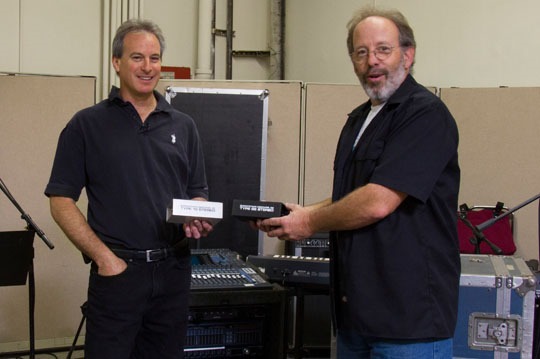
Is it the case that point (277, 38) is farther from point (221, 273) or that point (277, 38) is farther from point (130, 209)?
point (130, 209)

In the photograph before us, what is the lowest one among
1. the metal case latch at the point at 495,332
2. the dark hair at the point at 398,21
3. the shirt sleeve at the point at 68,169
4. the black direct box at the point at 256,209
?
the metal case latch at the point at 495,332

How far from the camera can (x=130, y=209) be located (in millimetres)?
1967

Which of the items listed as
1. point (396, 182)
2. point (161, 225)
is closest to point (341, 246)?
point (396, 182)

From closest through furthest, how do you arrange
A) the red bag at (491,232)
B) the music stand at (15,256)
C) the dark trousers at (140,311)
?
the dark trousers at (140,311), the music stand at (15,256), the red bag at (491,232)

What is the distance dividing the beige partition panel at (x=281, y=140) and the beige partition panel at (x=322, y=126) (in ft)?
0.21

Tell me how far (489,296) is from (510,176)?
1399mm

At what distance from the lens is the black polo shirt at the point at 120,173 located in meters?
1.97

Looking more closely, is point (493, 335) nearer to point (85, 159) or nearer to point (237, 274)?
point (237, 274)

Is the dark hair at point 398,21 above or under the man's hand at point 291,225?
above

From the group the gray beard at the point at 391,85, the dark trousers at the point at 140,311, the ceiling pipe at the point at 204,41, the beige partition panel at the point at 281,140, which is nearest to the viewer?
the gray beard at the point at 391,85

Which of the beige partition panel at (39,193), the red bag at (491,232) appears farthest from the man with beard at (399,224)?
the beige partition panel at (39,193)

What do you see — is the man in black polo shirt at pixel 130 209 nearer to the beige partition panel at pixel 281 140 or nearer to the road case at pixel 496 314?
the road case at pixel 496 314

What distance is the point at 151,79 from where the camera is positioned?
6.80 feet

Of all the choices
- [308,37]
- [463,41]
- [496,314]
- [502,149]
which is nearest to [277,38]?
[308,37]
